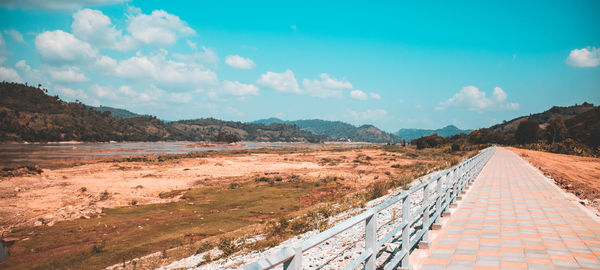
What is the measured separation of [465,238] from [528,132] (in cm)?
9024

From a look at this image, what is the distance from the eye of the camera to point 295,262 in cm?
206

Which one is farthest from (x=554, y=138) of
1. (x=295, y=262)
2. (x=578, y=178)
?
(x=295, y=262)

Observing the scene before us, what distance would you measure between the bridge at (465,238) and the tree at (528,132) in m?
83.6

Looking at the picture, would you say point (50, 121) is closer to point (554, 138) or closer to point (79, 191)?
point (79, 191)

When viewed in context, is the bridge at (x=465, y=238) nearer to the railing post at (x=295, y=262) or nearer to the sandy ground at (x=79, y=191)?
the railing post at (x=295, y=262)

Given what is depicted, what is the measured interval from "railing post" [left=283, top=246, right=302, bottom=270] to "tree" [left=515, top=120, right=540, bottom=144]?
311 feet

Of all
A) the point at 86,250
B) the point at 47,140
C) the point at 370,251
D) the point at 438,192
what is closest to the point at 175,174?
the point at 86,250

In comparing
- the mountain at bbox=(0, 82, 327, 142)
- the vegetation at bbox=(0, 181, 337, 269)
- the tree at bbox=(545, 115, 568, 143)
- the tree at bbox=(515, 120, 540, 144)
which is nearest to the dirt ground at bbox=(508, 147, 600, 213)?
the vegetation at bbox=(0, 181, 337, 269)

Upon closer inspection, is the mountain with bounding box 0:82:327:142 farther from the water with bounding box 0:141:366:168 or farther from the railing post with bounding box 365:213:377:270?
the railing post with bounding box 365:213:377:270

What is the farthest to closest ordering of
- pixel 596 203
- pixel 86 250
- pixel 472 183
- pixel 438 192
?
pixel 472 183, pixel 86 250, pixel 596 203, pixel 438 192

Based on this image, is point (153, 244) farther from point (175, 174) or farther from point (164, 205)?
point (175, 174)

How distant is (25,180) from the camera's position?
3027 centimetres

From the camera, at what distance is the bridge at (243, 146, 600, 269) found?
10.8 ft

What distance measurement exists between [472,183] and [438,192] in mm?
9895
